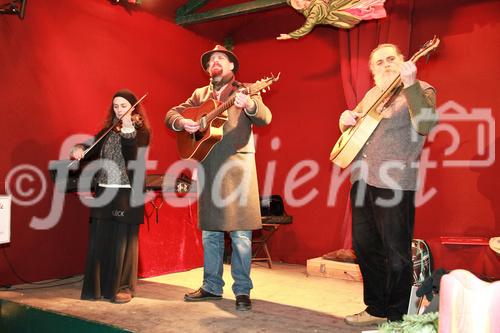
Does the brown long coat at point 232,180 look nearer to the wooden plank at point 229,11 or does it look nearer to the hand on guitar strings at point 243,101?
the hand on guitar strings at point 243,101

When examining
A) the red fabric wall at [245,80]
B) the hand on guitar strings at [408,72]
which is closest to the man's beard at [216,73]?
the hand on guitar strings at [408,72]

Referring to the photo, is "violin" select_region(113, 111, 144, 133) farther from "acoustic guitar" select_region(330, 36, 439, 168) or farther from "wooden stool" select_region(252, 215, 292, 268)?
"wooden stool" select_region(252, 215, 292, 268)

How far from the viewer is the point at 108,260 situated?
338 centimetres

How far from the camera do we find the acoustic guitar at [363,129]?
2.66 metres

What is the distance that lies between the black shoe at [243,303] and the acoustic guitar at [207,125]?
3.20 feet

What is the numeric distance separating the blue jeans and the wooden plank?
290 cm

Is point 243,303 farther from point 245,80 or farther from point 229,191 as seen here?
point 245,80

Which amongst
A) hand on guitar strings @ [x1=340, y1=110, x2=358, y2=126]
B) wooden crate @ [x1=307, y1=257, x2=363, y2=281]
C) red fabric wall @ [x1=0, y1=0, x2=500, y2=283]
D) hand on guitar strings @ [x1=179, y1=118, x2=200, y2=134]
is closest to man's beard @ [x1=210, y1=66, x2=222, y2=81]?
hand on guitar strings @ [x1=179, y1=118, x2=200, y2=134]

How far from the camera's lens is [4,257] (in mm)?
3869

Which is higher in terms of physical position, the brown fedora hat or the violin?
the brown fedora hat

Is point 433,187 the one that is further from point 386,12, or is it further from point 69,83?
point 69,83

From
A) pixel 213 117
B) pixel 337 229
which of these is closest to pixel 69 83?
pixel 213 117

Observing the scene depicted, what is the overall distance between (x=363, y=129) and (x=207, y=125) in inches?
40.7

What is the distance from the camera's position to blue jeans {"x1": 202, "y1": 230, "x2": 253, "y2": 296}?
10.5 feet
